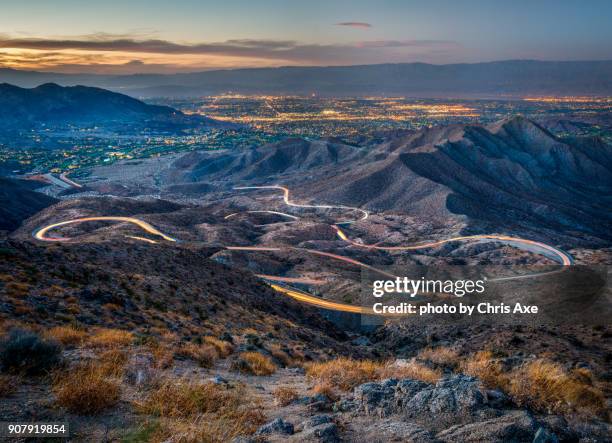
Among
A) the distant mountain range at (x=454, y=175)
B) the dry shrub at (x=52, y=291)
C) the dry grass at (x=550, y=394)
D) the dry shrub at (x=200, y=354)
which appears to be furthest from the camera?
the distant mountain range at (x=454, y=175)

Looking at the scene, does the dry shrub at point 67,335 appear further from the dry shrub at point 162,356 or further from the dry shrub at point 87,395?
the dry shrub at point 87,395

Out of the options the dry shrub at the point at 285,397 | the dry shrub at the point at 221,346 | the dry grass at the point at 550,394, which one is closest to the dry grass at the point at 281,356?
the dry shrub at the point at 221,346

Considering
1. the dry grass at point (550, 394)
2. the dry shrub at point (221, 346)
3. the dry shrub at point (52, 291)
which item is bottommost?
the dry shrub at point (221, 346)

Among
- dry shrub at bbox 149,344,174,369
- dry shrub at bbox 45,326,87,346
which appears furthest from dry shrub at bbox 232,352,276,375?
dry shrub at bbox 45,326,87,346

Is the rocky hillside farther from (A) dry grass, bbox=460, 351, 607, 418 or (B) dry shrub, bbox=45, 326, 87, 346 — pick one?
(A) dry grass, bbox=460, 351, 607, 418

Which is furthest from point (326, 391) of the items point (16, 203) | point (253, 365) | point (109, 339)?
point (16, 203)

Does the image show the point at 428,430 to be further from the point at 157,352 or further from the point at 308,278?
the point at 308,278

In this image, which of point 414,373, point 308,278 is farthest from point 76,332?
point 308,278

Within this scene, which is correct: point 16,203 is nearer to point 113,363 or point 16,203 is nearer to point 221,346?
point 221,346
